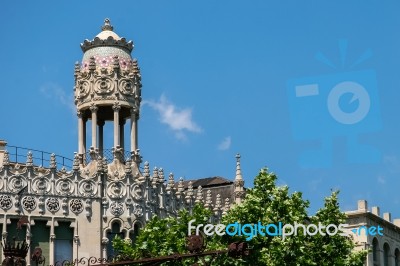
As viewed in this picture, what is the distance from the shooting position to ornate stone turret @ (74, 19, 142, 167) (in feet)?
229

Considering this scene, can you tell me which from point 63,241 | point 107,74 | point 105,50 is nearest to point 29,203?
point 63,241

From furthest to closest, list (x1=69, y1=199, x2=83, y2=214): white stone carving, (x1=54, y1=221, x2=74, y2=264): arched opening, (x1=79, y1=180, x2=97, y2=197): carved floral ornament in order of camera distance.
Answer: (x1=79, y1=180, x2=97, y2=197): carved floral ornament, (x1=69, y1=199, x2=83, y2=214): white stone carving, (x1=54, y1=221, x2=74, y2=264): arched opening

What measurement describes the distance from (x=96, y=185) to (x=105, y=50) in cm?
1120

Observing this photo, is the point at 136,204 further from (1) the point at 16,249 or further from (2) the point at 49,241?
(1) the point at 16,249

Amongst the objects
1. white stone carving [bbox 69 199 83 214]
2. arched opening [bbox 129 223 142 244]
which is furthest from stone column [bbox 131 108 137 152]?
white stone carving [bbox 69 199 83 214]

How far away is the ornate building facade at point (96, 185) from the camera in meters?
62.5

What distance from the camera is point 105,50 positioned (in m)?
71.6

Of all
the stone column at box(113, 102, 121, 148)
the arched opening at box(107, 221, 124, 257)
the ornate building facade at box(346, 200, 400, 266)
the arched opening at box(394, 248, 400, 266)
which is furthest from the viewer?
the arched opening at box(394, 248, 400, 266)

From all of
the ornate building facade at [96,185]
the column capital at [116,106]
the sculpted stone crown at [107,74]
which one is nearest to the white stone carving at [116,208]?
the ornate building facade at [96,185]

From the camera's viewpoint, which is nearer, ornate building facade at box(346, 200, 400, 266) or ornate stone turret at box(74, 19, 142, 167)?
ornate stone turret at box(74, 19, 142, 167)

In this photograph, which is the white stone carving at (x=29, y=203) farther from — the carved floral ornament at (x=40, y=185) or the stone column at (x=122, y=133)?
the stone column at (x=122, y=133)

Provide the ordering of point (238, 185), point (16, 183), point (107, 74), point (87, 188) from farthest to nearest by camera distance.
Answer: point (238, 185), point (107, 74), point (87, 188), point (16, 183)

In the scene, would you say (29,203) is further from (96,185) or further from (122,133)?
(122,133)

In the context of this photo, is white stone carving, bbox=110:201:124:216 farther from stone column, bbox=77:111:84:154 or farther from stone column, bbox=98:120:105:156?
stone column, bbox=98:120:105:156
